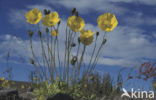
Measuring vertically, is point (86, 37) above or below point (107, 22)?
below

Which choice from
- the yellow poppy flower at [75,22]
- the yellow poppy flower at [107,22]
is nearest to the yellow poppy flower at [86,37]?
the yellow poppy flower at [75,22]

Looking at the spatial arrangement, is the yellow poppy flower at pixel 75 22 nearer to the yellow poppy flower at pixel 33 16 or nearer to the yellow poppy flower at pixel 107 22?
the yellow poppy flower at pixel 107 22

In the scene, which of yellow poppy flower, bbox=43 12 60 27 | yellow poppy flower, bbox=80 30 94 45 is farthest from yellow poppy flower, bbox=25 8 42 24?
yellow poppy flower, bbox=80 30 94 45

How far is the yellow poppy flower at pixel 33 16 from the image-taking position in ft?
9.71

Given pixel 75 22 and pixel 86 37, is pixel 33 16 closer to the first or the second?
pixel 75 22

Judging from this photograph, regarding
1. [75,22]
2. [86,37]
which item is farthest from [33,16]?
[86,37]

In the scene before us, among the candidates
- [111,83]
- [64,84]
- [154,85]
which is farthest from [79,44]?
[154,85]

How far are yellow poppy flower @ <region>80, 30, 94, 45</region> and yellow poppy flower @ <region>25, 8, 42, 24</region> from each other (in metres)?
0.65

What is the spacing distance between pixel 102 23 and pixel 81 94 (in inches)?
47.7

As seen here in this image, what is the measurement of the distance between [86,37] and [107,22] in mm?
363

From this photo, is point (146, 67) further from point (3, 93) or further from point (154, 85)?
point (3, 93)

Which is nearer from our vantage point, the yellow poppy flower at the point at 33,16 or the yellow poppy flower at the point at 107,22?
the yellow poppy flower at the point at 107,22

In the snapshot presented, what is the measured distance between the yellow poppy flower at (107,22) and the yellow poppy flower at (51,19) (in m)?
0.61

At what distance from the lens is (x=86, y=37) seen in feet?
9.65
